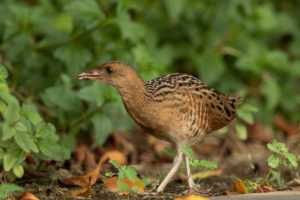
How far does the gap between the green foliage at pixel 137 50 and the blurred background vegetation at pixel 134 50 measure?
0.01 meters

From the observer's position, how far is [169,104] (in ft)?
14.7

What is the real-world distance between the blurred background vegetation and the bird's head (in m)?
0.79

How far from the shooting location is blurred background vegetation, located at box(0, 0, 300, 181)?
548 centimetres

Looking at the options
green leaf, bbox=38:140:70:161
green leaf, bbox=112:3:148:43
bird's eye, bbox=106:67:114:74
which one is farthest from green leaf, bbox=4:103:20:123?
green leaf, bbox=112:3:148:43

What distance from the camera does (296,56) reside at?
8414mm

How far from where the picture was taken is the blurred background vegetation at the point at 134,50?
5.48 m

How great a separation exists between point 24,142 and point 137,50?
7.50 feet

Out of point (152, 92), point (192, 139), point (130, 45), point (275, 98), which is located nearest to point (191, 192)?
point (192, 139)

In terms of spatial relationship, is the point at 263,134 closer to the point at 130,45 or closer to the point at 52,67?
the point at 130,45

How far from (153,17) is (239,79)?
1476mm

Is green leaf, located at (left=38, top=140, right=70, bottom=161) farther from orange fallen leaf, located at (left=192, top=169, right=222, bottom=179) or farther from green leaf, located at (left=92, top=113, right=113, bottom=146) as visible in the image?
orange fallen leaf, located at (left=192, top=169, right=222, bottom=179)

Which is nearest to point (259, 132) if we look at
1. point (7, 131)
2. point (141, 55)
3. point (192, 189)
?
point (141, 55)

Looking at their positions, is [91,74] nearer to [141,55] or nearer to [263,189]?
[141,55]

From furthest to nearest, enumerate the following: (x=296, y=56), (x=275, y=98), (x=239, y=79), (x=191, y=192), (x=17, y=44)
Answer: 1. (x=296, y=56)
2. (x=239, y=79)
3. (x=275, y=98)
4. (x=17, y=44)
5. (x=191, y=192)
